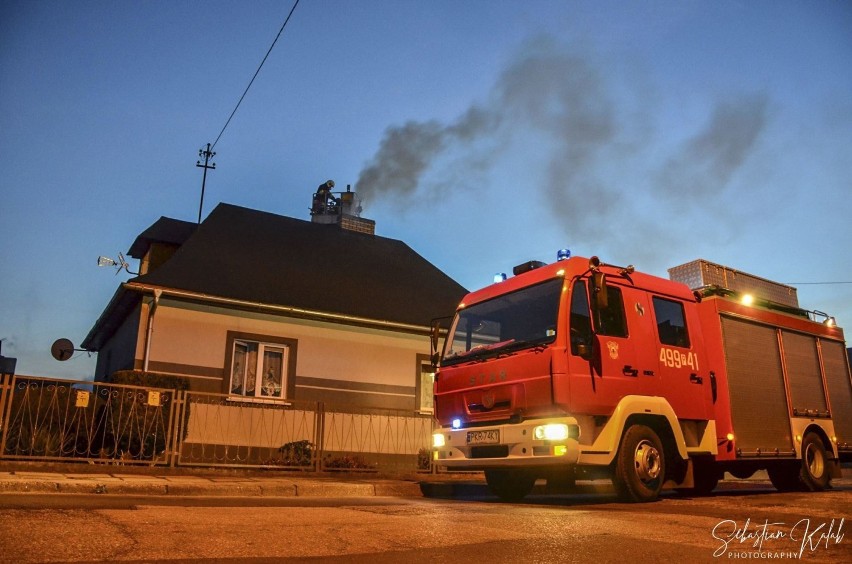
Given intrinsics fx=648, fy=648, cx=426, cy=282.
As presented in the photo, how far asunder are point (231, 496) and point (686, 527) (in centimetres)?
578

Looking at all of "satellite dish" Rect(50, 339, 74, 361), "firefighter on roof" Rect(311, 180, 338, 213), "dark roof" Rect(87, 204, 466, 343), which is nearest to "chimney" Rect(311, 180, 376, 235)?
"firefighter on roof" Rect(311, 180, 338, 213)

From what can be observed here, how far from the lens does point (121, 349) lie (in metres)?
15.7

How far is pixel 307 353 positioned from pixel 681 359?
878 cm

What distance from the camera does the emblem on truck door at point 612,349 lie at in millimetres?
7961

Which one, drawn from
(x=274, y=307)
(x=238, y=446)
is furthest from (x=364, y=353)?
(x=238, y=446)

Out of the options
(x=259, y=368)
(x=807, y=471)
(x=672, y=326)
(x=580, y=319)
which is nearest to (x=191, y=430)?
(x=259, y=368)

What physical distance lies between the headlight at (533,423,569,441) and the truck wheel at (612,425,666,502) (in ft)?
3.29

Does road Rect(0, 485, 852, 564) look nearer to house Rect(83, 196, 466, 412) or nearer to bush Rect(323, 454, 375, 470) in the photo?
bush Rect(323, 454, 375, 470)

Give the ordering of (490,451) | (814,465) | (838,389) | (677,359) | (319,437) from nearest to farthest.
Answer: (490,451) → (677,359) → (814,465) → (838,389) → (319,437)

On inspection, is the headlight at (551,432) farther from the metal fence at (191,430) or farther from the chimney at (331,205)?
the chimney at (331,205)

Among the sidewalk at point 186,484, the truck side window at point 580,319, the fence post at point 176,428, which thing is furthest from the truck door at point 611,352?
the fence post at point 176,428

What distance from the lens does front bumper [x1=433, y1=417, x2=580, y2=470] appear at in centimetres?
734

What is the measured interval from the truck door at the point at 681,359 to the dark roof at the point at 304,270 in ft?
26.7

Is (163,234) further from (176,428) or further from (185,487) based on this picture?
(185,487)
